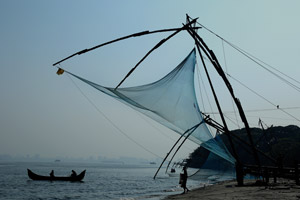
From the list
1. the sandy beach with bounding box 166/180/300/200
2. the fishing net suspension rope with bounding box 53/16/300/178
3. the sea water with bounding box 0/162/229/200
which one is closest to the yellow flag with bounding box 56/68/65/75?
the fishing net suspension rope with bounding box 53/16/300/178

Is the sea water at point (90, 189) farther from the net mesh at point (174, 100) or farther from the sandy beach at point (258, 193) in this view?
the net mesh at point (174, 100)

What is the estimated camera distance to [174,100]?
45.5 ft

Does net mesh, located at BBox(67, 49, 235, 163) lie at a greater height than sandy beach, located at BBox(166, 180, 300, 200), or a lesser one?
greater

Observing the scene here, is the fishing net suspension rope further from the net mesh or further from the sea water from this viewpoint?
the sea water

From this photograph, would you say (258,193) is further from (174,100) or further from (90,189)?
(90,189)

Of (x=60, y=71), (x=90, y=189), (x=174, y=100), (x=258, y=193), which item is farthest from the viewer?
(x=90, y=189)

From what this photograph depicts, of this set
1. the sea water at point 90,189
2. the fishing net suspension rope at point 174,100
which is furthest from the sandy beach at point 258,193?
the sea water at point 90,189

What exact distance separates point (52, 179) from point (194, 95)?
37.6m

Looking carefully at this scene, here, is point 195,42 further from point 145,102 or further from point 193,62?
point 145,102

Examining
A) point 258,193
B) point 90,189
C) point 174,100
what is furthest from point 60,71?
point 90,189

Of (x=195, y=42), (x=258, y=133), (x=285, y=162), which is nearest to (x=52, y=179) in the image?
(x=195, y=42)

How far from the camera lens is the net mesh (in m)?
12.9

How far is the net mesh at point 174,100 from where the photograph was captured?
42.4 ft

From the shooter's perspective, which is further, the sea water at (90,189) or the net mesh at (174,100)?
the sea water at (90,189)
